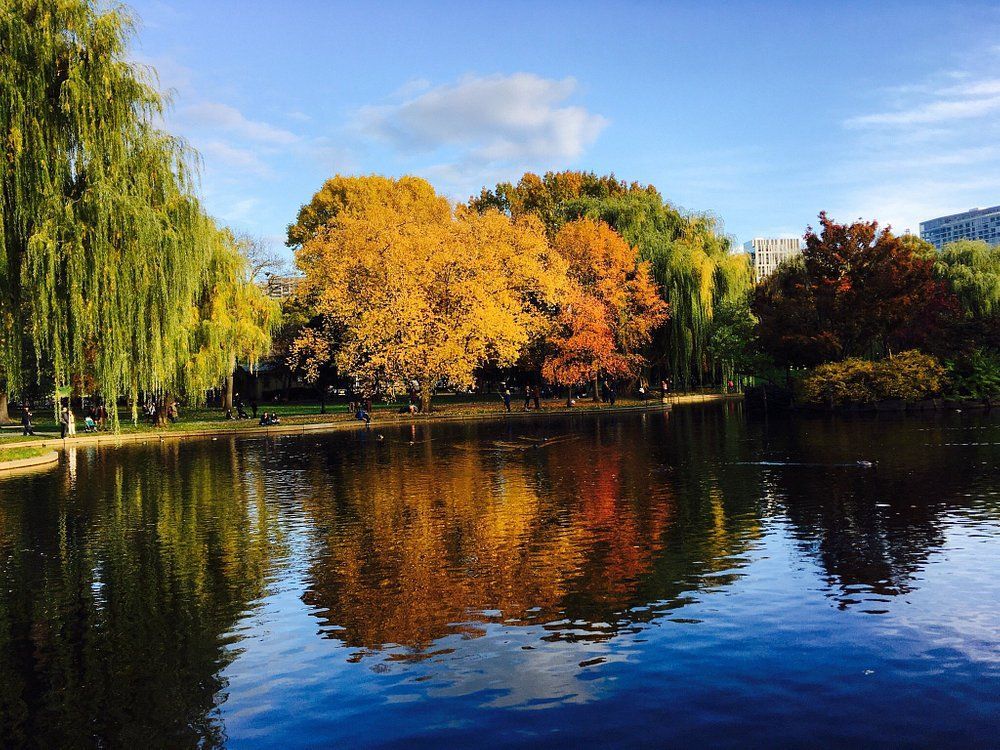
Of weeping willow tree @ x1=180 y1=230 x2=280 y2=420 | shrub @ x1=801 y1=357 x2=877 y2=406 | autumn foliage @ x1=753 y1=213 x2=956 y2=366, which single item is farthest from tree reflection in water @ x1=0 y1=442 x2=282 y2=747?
autumn foliage @ x1=753 y1=213 x2=956 y2=366

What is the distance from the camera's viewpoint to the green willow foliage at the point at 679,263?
6212cm

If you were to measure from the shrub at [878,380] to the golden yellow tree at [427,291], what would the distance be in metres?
17.3

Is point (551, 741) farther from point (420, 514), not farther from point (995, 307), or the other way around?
point (995, 307)

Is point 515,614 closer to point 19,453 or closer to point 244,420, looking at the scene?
point 19,453

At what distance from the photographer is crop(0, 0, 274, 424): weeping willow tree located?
25.2 m

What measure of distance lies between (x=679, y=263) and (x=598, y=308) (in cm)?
840

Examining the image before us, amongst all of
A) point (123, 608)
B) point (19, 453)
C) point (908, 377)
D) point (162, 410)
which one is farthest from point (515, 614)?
point (162, 410)

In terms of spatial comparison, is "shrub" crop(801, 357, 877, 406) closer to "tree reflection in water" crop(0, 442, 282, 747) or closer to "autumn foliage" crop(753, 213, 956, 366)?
"autumn foliage" crop(753, 213, 956, 366)

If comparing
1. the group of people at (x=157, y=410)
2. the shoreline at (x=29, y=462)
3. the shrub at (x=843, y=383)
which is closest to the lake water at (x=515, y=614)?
the shoreline at (x=29, y=462)

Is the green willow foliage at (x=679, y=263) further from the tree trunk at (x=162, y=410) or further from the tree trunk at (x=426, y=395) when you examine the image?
the tree trunk at (x=162, y=410)

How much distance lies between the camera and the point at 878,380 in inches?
1818

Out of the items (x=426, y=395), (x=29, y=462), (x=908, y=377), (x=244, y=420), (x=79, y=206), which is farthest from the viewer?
(x=426, y=395)

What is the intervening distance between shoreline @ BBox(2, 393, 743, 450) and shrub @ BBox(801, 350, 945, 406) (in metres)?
11.1

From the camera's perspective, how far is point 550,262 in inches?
2231
